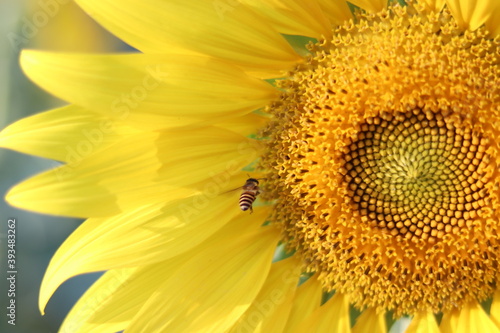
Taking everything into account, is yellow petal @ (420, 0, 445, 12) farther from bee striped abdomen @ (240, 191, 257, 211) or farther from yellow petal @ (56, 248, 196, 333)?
yellow petal @ (56, 248, 196, 333)

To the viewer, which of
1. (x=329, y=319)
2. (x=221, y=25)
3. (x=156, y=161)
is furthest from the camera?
(x=329, y=319)

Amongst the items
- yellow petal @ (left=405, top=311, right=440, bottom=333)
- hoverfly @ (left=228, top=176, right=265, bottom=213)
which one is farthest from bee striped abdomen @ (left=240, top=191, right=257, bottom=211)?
yellow petal @ (left=405, top=311, right=440, bottom=333)

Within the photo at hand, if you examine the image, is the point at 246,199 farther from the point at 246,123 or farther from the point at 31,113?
the point at 31,113

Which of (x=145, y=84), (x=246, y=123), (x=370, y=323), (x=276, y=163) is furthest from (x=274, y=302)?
(x=145, y=84)

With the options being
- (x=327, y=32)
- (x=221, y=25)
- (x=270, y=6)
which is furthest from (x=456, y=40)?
(x=221, y=25)

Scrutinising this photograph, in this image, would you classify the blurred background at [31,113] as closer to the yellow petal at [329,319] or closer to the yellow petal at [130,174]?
the yellow petal at [130,174]

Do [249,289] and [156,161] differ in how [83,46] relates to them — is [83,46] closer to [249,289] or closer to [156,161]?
[156,161]

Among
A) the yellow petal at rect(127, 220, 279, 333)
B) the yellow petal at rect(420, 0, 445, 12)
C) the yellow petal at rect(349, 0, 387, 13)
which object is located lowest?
the yellow petal at rect(127, 220, 279, 333)
